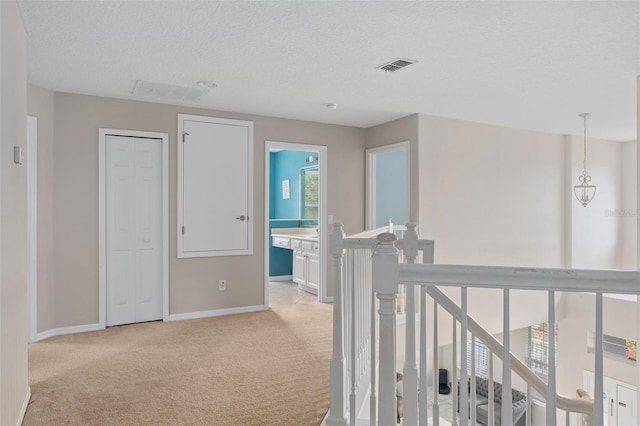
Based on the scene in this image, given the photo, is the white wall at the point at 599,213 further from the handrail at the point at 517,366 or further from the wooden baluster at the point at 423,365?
the wooden baluster at the point at 423,365

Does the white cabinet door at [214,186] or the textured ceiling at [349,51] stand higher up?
the textured ceiling at [349,51]

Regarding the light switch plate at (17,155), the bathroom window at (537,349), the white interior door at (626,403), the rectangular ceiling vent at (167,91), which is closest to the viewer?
the light switch plate at (17,155)

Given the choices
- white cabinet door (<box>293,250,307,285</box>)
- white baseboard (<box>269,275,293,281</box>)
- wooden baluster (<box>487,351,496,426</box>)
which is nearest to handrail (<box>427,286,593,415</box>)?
wooden baluster (<box>487,351,496,426</box>)

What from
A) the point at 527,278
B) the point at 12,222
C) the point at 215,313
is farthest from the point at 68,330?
the point at 527,278

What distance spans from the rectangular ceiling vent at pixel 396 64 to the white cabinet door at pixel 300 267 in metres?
3.71

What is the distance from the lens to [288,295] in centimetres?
613

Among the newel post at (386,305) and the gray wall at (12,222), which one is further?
the gray wall at (12,222)

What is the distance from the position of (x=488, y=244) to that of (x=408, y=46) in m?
3.47

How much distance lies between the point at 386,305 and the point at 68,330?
3879 millimetres

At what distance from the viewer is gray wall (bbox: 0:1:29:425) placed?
2.01 meters

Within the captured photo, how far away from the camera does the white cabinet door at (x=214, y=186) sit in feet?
15.1

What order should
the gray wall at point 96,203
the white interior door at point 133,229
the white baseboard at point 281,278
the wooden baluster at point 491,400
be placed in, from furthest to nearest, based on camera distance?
the white baseboard at point 281,278 → the white interior door at point 133,229 → the gray wall at point 96,203 → the wooden baluster at point 491,400

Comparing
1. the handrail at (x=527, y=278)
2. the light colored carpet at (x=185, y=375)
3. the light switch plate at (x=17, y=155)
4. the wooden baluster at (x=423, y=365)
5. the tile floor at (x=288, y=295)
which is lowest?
the tile floor at (x=288, y=295)

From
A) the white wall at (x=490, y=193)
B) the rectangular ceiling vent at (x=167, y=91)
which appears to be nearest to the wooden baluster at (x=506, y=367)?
the rectangular ceiling vent at (x=167, y=91)
